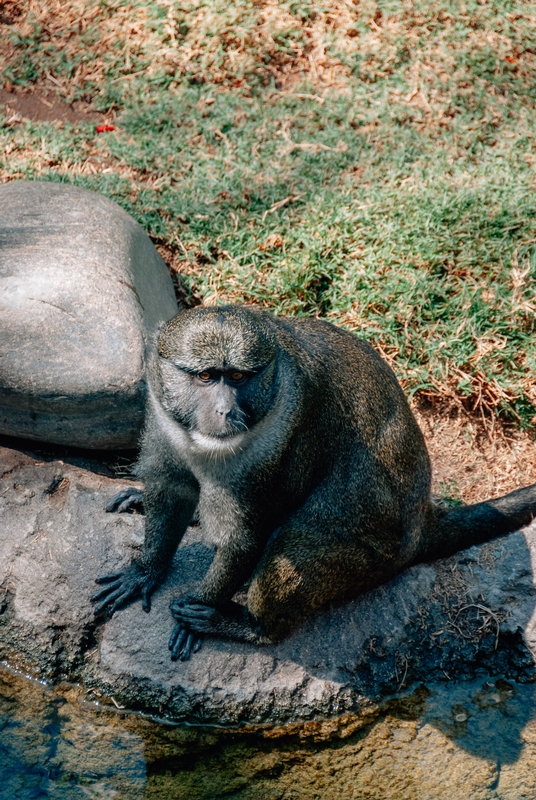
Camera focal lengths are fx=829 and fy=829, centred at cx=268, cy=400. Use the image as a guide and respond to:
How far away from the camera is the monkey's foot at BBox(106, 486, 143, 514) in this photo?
447cm

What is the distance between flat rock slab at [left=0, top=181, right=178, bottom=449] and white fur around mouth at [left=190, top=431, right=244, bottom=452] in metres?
1.37

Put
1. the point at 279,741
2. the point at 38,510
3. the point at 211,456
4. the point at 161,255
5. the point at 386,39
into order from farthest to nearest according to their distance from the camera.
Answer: the point at 386,39, the point at 161,255, the point at 38,510, the point at 279,741, the point at 211,456

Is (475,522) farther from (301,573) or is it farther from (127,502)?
(127,502)

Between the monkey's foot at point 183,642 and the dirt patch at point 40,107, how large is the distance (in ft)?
15.9

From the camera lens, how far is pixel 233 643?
4.01m

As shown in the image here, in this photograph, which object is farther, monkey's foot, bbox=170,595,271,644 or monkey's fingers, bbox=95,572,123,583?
monkey's fingers, bbox=95,572,123,583

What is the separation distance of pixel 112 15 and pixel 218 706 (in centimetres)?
633

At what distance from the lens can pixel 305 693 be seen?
12.8 feet

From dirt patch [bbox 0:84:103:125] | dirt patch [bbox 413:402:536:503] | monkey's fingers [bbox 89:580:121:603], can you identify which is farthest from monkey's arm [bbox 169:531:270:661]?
dirt patch [bbox 0:84:103:125]

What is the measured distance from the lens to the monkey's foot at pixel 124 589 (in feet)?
13.4

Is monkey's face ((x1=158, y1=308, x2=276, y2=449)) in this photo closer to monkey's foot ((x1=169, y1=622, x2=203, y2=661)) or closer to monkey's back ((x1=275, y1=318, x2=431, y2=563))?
monkey's back ((x1=275, y1=318, x2=431, y2=563))

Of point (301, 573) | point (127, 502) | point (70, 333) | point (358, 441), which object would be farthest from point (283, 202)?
point (301, 573)

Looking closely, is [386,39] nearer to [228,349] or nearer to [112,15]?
[112,15]

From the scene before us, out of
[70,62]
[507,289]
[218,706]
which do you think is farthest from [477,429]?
[70,62]
